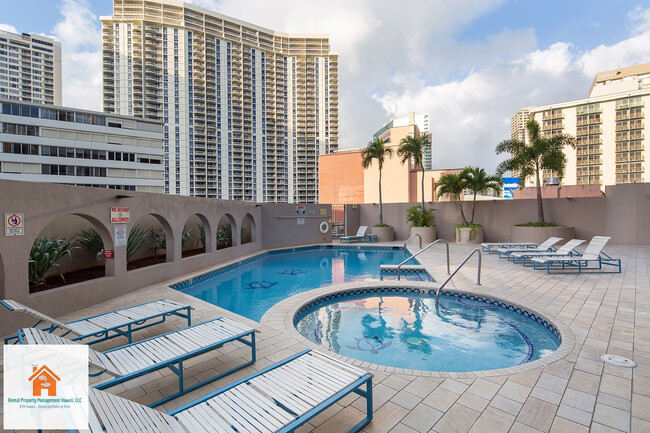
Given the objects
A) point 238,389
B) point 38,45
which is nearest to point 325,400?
point 238,389

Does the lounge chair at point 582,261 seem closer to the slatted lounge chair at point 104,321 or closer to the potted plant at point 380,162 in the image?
the potted plant at point 380,162

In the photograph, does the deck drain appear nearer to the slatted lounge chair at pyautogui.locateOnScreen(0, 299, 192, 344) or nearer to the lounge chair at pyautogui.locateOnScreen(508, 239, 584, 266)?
the slatted lounge chair at pyautogui.locateOnScreen(0, 299, 192, 344)

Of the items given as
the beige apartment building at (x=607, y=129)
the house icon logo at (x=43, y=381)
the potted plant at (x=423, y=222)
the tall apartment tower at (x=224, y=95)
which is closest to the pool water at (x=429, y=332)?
the house icon logo at (x=43, y=381)

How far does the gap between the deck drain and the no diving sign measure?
791 centimetres

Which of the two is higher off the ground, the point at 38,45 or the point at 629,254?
the point at 38,45

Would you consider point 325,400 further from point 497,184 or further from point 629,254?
point 497,184

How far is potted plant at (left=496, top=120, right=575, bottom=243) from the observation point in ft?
40.1

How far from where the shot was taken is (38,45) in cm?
7531

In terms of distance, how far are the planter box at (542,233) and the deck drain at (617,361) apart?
10.3 meters

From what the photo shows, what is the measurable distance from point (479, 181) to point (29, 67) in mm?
106928

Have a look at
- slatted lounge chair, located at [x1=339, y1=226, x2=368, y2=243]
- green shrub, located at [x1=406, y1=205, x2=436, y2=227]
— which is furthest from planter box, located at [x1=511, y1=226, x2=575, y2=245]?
slatted lounge chair, located at [x1=339, y1=226, x2=368, y2=243]

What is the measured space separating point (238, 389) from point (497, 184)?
1479 centimetres

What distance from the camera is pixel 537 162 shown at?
42.3ft

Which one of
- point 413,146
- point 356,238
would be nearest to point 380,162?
point 413,146
